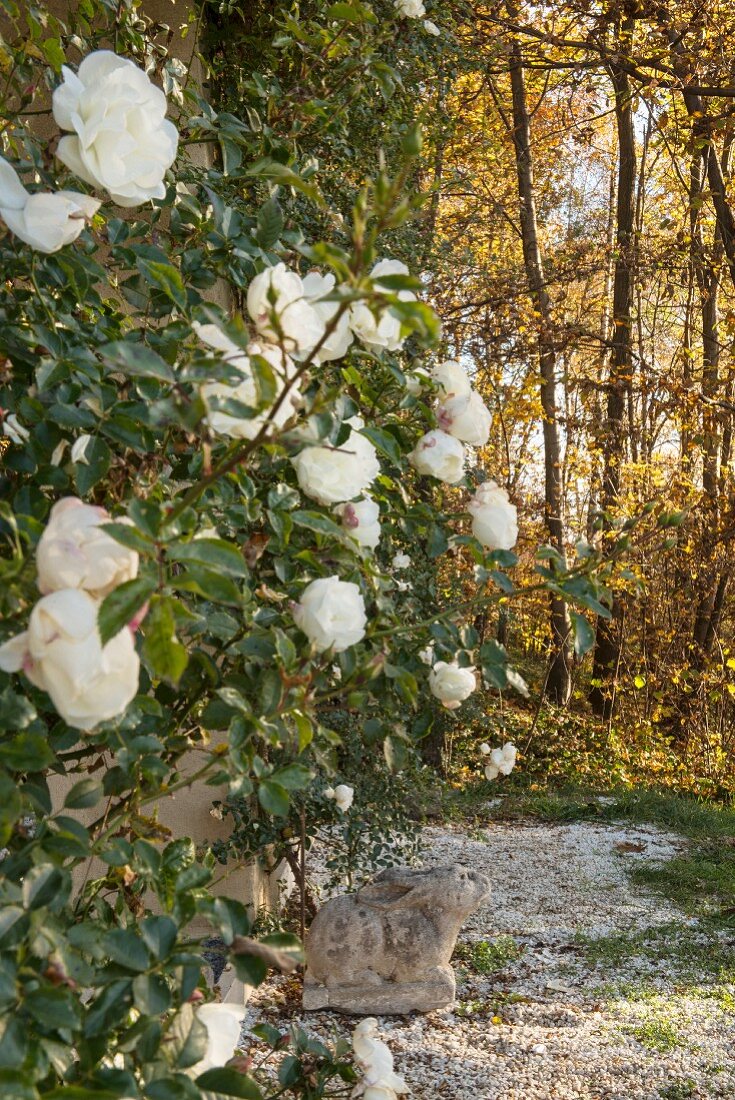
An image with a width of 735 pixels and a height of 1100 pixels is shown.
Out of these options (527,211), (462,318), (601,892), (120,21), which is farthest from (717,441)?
(120,21)

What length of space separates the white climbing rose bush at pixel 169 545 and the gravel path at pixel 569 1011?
194 cm

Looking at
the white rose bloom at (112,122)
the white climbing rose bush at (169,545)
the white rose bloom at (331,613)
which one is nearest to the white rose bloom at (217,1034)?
the white climbing rose bush at (169,545)

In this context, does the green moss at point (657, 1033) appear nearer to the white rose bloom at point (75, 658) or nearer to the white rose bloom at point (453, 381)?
the white rose bloom at point (453, 381)

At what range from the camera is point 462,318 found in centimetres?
751

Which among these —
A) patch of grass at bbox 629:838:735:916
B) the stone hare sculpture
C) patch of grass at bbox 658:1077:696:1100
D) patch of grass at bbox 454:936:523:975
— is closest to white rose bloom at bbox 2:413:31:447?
patch of grass at bbox 658:1077:696:1100

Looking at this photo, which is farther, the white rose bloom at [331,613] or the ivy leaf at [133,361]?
the white rose bloom at [331,613]

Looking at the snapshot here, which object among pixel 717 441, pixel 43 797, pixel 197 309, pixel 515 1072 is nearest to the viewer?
pixel 43 797

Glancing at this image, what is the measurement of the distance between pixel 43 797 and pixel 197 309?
1.33ft

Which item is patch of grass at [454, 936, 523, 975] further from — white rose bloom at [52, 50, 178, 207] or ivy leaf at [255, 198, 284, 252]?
white rose bloom at [52, 50, 178, 207]

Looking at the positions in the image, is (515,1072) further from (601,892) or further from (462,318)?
(462,318)

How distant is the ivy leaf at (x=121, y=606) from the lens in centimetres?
53

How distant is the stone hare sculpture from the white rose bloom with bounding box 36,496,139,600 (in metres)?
3.26

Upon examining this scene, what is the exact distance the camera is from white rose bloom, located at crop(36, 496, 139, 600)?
1.78 ft

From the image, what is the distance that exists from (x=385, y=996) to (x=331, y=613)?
313 cm
